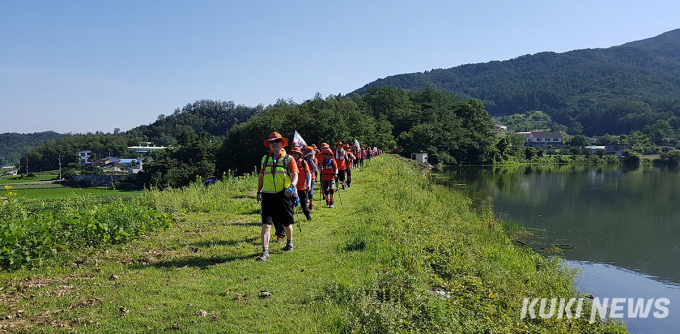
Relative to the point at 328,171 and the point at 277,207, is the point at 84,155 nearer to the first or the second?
the point at 328,171

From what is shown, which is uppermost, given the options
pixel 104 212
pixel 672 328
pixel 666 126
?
pixel 666 126

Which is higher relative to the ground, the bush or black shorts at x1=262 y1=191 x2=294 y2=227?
black shorts at x1=262 y1=191 x2=294 y2=227

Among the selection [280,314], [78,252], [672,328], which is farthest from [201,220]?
[672,328]

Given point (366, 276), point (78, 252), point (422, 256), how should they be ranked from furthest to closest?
point (422, 256), point (78, 252), point (366, 276)

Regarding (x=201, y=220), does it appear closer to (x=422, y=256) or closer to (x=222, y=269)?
(x=222, y=269)

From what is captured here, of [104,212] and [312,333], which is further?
[104,212]

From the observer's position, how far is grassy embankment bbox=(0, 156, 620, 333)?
4.90 metres

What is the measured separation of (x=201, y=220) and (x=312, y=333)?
280 inches

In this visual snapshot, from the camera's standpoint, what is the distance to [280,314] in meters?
5.07

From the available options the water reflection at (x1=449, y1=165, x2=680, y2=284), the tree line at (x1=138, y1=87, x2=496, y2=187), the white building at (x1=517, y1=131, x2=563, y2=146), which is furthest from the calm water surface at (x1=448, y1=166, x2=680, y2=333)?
the white building at (x1=517, y1=131, x2=563, y2=146)

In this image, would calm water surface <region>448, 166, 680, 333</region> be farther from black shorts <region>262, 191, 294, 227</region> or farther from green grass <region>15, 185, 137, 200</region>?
green grass <region>15, 185, 137, 200</region>

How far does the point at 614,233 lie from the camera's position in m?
20.2

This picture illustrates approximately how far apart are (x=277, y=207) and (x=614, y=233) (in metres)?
19.8

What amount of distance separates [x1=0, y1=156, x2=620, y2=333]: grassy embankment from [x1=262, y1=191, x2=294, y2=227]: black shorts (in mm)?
725
